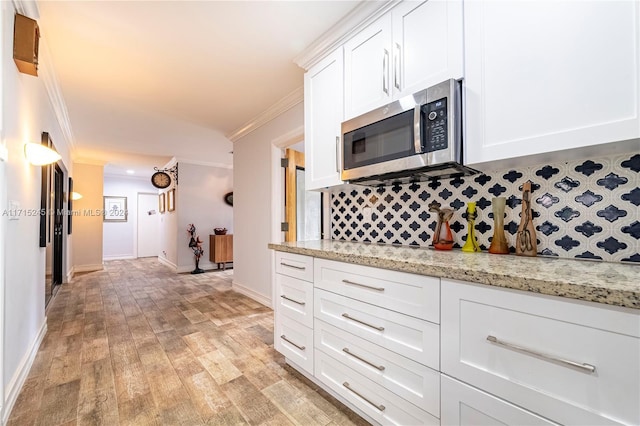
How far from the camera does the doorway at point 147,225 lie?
8.07m

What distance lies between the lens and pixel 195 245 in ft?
18.6

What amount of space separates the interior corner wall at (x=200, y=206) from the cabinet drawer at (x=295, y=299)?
4.51 meters

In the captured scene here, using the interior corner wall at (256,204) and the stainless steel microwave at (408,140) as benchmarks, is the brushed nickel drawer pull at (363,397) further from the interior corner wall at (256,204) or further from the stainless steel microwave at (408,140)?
the interior corner wall at (256,204)

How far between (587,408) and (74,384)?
2622mm

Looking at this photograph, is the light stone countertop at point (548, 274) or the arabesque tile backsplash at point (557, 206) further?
the arabesque tile backsplash at point (557, 206)

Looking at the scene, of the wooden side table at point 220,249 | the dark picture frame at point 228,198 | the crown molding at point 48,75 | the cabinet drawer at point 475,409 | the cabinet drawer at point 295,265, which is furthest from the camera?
the dark picture frame at point 228,198

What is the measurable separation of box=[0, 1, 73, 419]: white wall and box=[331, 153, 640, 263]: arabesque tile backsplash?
7.69 feet

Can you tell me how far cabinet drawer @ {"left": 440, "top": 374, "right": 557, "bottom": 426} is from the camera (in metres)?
0.89

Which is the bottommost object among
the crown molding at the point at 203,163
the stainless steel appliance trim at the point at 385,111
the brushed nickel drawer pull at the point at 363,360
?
the brushed nickel drawer pull at the point at 363,360

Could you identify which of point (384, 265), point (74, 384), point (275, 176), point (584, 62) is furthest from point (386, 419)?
point (275, 176)

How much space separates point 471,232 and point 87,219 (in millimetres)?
7210

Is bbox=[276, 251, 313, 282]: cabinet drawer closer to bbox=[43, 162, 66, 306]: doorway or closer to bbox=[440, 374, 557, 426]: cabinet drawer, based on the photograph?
bbox=[440, 374, 557, 426]: cabinet drawer

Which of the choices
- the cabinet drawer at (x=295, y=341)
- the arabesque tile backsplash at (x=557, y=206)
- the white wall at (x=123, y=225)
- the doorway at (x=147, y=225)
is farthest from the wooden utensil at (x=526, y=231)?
the white wall at (x=123, y=225)

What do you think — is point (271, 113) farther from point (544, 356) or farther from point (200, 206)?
point (200, 206)
